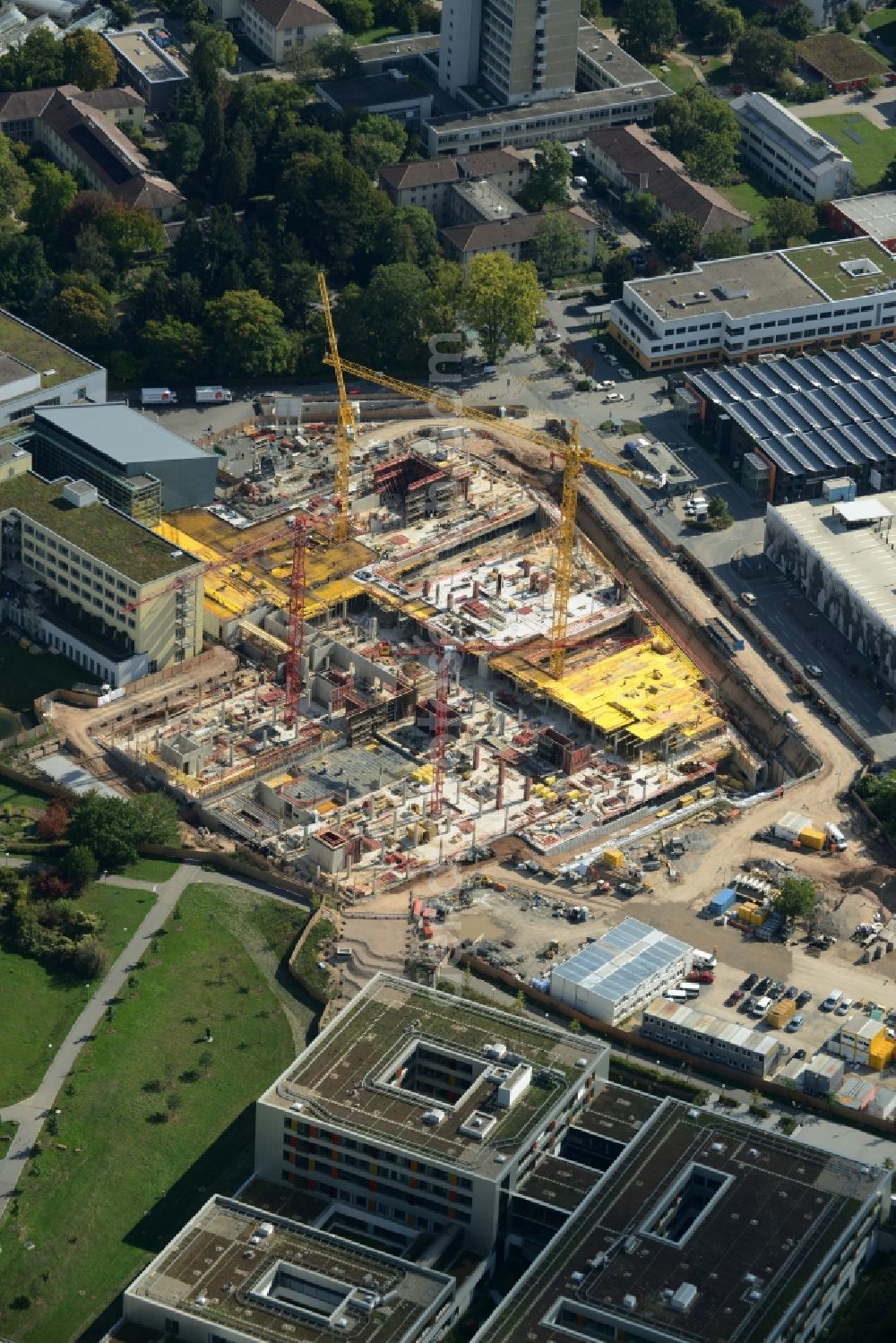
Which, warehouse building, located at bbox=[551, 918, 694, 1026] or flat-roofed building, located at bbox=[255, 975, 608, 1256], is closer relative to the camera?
flat-roofed building, located at bbox=[255, 975, 608, 1256]

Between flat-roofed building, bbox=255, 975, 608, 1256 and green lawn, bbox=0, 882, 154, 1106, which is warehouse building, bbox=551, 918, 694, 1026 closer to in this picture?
flat-roofed building, bbox=255, 975, 608, 1256

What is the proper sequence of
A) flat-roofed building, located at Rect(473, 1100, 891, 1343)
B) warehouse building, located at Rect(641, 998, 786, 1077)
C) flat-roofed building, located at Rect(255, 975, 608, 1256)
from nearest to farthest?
flat-roofed building, located at Rect(473, 1100, 891, 1343) < flat-roofed building, located at Rect(255, 975, 608, 1256) < warehouse building, located at Rect(641, 998, 786, 1077)

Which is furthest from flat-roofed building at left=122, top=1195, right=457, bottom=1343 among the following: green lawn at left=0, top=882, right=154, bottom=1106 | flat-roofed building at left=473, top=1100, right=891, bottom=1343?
green lawn at left=0, top=882, right=154, bottom=1106

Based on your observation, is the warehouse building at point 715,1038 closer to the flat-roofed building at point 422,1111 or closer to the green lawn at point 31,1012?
the flat-roofed building at point 422,1111

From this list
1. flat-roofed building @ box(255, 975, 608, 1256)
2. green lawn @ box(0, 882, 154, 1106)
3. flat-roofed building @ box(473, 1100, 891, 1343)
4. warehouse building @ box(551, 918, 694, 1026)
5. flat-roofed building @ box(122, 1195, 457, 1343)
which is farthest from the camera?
warehouse building @ box(551, 918, 694, 1026)

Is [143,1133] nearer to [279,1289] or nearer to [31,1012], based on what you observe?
[31,1012]

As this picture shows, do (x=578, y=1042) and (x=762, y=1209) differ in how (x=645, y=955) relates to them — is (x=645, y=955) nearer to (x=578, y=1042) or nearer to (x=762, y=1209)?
(x=578, y=1042)

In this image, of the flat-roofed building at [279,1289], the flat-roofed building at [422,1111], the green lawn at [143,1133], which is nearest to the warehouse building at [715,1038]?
the flat-roofed building at [422,1111]

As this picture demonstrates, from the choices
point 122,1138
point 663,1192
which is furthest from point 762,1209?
point 122,1138
